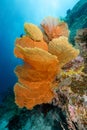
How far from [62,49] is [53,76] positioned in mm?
515

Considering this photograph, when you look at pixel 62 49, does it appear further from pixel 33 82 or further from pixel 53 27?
pixel 53 27

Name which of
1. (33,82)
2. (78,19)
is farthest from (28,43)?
(78,19)

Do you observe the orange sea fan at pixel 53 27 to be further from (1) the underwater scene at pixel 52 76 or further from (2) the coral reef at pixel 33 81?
(2) the coral reef at pixel 33 81

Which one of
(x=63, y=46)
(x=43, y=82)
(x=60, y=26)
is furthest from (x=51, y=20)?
(x=43, y=82)

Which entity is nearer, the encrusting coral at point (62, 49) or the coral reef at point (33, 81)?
the encrusting coral at point (62, 49)

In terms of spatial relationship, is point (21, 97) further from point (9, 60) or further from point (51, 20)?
point (9, 60)

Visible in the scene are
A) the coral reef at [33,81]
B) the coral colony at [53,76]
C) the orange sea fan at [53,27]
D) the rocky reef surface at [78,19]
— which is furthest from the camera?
the rocky reef surface at [78,19]

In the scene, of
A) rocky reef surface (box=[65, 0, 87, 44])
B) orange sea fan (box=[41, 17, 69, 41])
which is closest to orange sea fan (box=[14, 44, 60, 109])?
→ orange sea fan (box=[41, 17, 69, 41])

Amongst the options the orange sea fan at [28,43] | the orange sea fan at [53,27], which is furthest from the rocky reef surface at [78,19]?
the orange sea fan at [28,43]

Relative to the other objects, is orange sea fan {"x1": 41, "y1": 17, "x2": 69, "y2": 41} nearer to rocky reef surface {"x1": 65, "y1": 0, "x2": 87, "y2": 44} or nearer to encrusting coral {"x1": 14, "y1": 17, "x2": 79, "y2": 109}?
encrusting coral {"x1": 14, "y1": 17, "x2": 79, "y2": 109}

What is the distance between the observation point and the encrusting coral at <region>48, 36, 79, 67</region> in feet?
9.55

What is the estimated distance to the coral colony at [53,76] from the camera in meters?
2.81

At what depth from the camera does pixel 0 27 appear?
8175 centimetres

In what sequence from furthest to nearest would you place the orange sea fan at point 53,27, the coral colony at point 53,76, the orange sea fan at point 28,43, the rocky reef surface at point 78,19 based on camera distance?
the rocky reef surface at point 78,19
the orange sea fan at point 53,27
the orange sea fan at point 28,43
the coral colony at point 53,76
